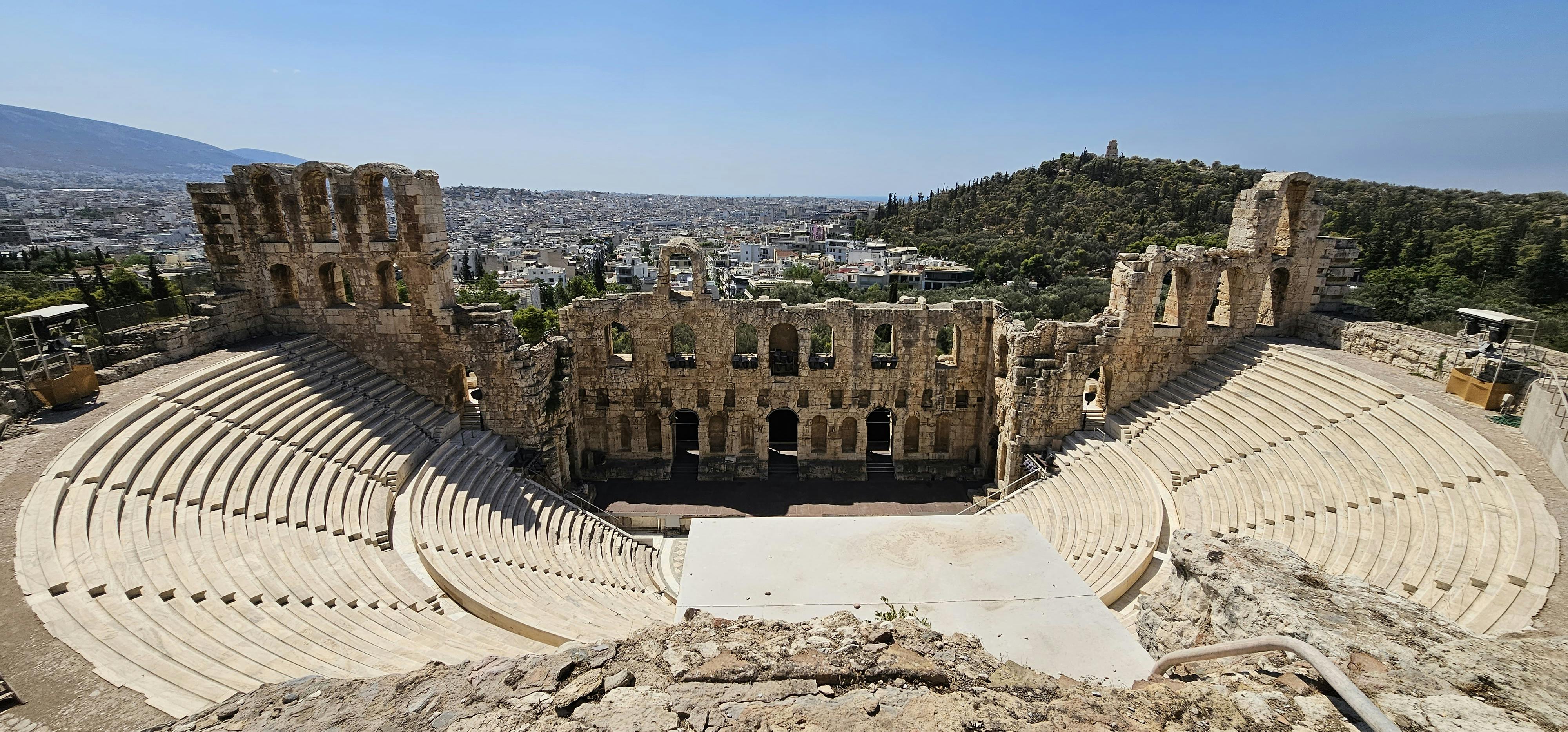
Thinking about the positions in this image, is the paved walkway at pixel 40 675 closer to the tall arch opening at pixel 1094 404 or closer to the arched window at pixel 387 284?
the arched window at pixel 387 284

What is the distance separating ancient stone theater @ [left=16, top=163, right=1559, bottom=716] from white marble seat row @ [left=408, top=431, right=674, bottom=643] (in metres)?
0.09

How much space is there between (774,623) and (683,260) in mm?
118879

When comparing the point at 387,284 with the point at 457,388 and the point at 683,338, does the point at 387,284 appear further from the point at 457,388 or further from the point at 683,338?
the point at 683,338

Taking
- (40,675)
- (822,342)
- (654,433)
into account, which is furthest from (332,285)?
(822,342)

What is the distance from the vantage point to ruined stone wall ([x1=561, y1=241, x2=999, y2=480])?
22.8m

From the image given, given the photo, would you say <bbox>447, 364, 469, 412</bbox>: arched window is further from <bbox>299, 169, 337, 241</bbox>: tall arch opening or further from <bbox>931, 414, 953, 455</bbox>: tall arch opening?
<bbox>931, 414, 953, 455</bbox>: tall arch opening

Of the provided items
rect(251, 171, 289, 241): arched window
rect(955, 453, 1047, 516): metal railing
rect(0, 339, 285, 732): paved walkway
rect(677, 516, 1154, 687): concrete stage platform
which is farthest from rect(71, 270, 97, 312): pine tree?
rect(955, 453, 1047, 516): metal railing

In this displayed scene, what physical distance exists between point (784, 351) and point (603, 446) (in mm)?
7962

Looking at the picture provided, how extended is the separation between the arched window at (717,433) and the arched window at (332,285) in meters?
12.3

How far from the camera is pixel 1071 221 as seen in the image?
79.8 meters

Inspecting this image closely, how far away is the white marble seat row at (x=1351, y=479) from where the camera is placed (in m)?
10.1

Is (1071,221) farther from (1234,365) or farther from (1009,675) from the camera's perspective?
(1009,675)

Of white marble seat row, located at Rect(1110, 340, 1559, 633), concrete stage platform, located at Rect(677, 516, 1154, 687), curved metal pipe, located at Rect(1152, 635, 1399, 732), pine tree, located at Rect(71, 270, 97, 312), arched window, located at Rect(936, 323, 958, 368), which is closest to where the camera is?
curved metal pipe, located at Rect(1152, 635, 1399, 732)

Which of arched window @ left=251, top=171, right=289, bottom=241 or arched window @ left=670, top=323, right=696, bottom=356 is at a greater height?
arched window @ left=251, top=171, right=289, bottom=241
